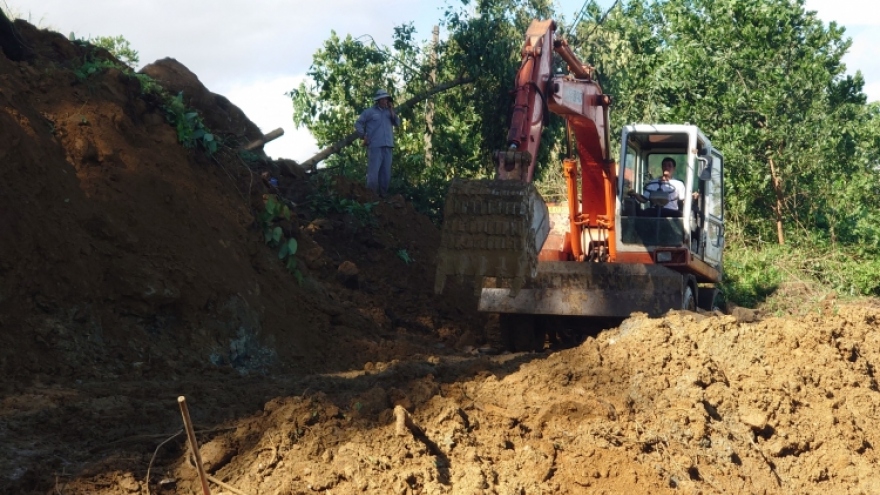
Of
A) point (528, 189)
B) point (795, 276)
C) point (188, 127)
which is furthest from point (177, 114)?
point (795, 276)

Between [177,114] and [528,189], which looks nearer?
[528,189]

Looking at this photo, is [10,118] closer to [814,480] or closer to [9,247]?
[9,247]

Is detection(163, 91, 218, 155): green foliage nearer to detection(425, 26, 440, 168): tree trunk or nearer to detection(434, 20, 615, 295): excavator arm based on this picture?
detection(434, 20, 615, 295): excavator arm

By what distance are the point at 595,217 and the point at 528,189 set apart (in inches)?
151

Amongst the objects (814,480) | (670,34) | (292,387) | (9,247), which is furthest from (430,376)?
(670,34)

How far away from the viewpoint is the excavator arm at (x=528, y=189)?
29.6 feet

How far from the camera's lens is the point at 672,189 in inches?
479

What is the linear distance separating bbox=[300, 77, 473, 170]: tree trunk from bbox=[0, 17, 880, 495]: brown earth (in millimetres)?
3047

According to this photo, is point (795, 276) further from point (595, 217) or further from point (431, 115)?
point (431, 115)

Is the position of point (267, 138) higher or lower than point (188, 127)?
higher

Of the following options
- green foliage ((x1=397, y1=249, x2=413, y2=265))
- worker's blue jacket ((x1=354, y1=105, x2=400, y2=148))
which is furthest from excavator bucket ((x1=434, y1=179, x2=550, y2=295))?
worker's blue jacket ((x1=354, y1=105, x2=400, y2=148))

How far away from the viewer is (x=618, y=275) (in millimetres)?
11164

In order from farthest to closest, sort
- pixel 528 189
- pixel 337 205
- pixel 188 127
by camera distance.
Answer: pixel 337 205 < pixel 188 127 < pixel 528 189

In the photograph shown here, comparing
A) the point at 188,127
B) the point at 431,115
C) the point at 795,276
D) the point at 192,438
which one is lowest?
the point at 192,438
